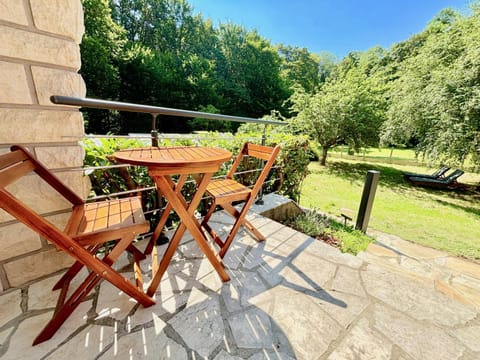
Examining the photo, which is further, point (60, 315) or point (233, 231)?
point (233, 231)

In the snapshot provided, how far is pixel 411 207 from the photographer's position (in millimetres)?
6000

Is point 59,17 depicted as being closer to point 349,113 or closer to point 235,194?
point 235,194

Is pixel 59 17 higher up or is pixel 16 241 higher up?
pixel 59 17

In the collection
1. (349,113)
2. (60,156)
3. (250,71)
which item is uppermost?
(250,71)

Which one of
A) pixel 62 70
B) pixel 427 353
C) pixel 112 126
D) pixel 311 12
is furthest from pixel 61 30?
pixel 311 12

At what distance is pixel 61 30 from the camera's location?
1291 mm

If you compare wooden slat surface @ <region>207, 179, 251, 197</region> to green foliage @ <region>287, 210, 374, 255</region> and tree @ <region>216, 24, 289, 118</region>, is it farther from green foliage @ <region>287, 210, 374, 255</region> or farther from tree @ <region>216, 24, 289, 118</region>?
tree @ <region>216, 24, 289, 118</region>

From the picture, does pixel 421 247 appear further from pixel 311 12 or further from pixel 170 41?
pixel 170 41

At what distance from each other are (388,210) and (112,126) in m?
17.8

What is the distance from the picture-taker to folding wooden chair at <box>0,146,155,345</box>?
2.63 feet

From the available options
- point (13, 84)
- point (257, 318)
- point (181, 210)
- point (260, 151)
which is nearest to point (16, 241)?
Answer: point (13, 84)

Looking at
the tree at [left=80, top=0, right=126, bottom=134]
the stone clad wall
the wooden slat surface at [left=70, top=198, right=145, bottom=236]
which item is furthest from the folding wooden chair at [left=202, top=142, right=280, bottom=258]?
the tree at [left=80, top=0, right=126, bottom=134]

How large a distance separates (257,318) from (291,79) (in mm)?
26169

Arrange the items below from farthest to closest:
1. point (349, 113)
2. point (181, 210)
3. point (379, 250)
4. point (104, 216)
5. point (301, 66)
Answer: point (301, 66)
point (349, 113)
point (379, 250)
point (104, 216)
point (181, 210)
